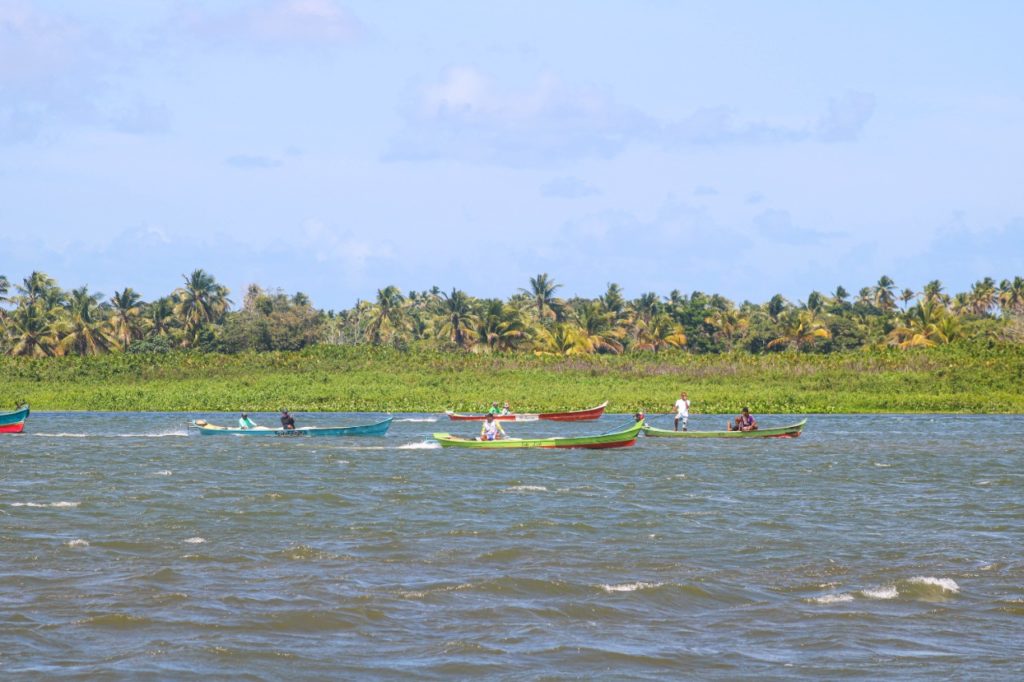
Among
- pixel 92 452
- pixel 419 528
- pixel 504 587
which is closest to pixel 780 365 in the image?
pixel 92 452

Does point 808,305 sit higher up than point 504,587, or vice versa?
point 808,305

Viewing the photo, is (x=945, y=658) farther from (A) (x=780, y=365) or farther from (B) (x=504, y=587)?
(A) (x=780, y=365)

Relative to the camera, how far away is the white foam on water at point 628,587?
18.2 meters

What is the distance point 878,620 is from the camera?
1623 cm

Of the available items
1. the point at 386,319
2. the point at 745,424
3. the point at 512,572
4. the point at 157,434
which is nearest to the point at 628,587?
the point at 512,572

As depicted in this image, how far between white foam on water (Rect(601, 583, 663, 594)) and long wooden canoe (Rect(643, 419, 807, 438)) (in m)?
31.0

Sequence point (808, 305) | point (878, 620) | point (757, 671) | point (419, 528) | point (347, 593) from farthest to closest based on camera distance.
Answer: point (808, 305) → point (419, 528) → point (347, 593) → point (878, 620) → point (757, 671)

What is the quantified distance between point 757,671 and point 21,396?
81.8 meters

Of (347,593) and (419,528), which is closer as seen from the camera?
(347,593)

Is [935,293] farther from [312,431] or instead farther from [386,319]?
[312,431]

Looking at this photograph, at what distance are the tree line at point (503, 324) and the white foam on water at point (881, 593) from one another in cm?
8495

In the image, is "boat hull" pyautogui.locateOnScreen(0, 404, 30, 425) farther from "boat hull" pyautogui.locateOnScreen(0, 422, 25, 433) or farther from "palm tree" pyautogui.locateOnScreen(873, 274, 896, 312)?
"palm tree" pyautogui.locateOnScreen(873, 274, 896, 312)

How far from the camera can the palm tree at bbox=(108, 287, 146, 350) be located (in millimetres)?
118688

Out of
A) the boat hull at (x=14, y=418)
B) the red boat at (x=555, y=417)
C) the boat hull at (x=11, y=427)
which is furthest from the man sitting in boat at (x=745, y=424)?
the boat hull at (x=11, y=427)
